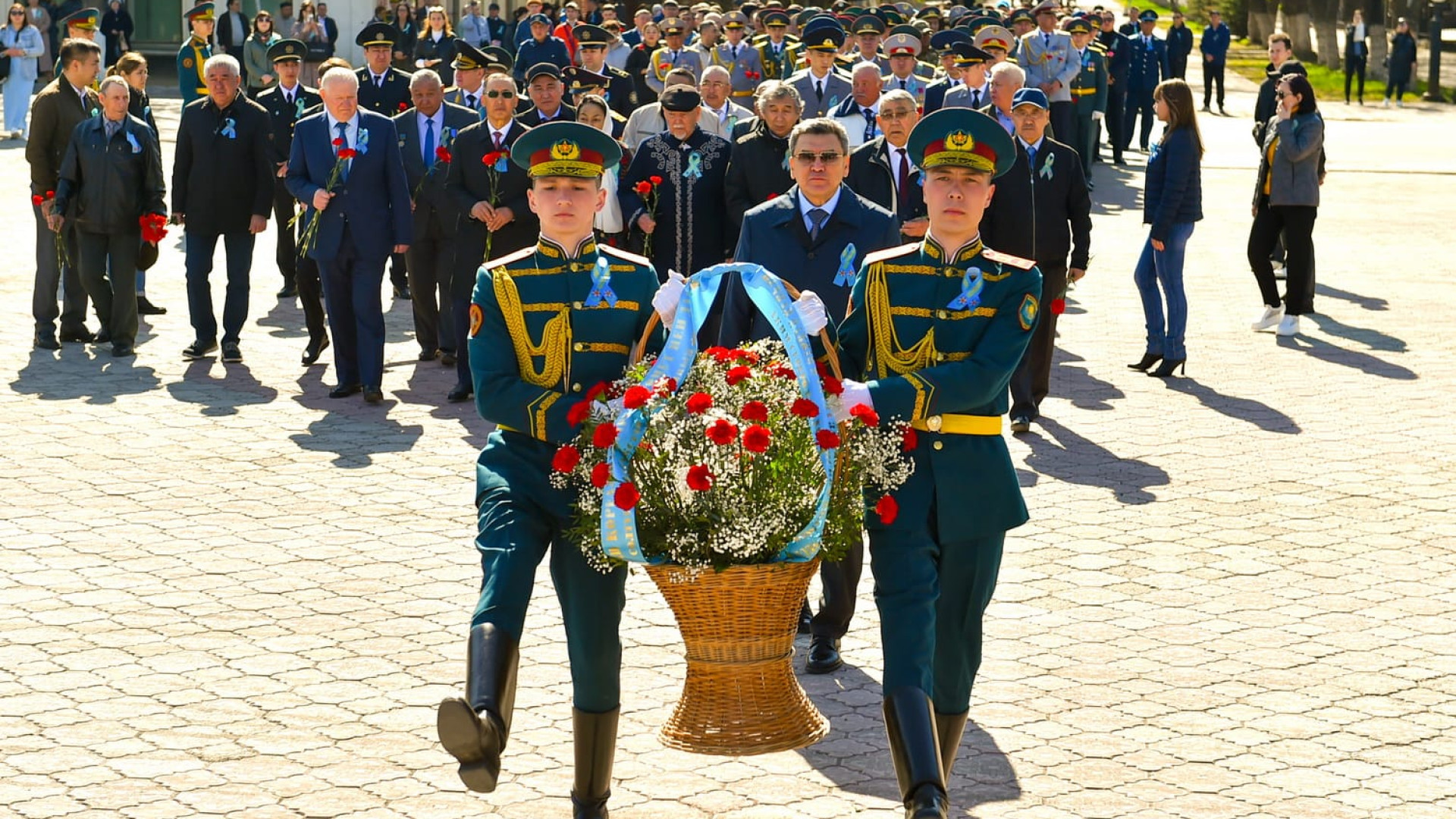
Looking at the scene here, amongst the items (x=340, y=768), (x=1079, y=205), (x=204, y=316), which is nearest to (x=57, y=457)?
(x=204, y=316)

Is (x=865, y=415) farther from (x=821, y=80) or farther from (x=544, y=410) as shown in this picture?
(x=821, y=80)

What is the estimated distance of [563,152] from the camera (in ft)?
18.6

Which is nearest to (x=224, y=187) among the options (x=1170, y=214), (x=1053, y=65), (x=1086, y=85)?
(x=1170, y=214)

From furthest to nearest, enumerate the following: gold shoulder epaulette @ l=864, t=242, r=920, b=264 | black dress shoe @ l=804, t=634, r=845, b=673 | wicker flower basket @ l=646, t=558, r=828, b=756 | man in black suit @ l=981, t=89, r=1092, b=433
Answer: man in black suit @ l=981, t=89, r=1092, b=433, black dress shoe @ l=804, t=634, r=845, b=673, gold shoulder epaulette @ l=864, t=242, r=920, b=264, wicker flower basket @ l=646, t=558, r=828, b=756

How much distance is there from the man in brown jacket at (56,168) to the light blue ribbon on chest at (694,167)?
4.84 metres

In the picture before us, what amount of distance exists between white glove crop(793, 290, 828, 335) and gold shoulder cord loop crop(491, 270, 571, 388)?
709mm

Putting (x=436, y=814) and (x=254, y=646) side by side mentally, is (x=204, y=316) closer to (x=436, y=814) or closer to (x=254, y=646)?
(x=254, y=646)

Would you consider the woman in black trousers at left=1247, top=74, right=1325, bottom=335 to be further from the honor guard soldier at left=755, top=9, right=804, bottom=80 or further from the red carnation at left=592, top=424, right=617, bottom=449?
the red carnation at left=592, top=424, right=617, bottom=449

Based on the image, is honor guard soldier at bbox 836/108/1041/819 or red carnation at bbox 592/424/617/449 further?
honor guard soldier at bbox 836/108/1041/819

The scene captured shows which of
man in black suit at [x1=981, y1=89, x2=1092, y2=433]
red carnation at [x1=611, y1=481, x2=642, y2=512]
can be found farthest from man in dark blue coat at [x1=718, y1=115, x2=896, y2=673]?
man in black suit at [x1=981, y1=89, x2=1092, y2=433]

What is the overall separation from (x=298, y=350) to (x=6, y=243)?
5849 millimetres

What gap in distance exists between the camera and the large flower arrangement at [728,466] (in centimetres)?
491

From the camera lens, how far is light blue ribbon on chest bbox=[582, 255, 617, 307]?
566 centimetres

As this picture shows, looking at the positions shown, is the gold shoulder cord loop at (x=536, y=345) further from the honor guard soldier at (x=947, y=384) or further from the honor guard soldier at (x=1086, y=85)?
the honor guard soldier at (x=1086, y=85)
